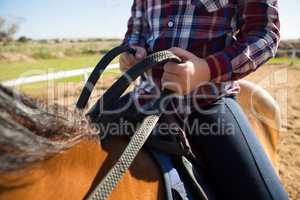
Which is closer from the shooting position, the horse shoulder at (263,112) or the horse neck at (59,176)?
the horse neck at (59,176)

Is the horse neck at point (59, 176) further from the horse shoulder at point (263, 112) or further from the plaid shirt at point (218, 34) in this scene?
the horse shoulder at point (263, 112)

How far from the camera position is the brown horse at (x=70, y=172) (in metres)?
0.82

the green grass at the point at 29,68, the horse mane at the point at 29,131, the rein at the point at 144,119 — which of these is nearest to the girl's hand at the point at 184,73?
the rein at the point at 144,119

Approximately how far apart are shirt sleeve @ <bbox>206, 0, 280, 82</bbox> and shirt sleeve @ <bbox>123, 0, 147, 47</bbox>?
1.95 ft

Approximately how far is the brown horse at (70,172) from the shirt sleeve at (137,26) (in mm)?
748

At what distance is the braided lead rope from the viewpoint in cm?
90

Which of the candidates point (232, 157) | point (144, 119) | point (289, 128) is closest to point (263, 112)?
point (232, 157)

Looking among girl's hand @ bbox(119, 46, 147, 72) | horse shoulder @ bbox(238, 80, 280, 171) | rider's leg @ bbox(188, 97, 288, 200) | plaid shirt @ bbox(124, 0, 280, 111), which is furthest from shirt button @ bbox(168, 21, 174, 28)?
horse shoulder @ bbox(238, 80, 280, 171)

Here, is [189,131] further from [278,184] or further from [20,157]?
[20,157]

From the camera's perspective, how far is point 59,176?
0.94 metres

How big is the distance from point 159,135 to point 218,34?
535 mm

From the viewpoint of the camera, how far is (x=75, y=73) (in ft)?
33.1

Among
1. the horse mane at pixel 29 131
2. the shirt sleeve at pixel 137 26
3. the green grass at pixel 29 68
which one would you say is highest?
the shirt sleeve at pixel 137 26

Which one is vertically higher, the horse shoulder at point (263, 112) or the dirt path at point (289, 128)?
the horse shoulder at point (263, 112)
